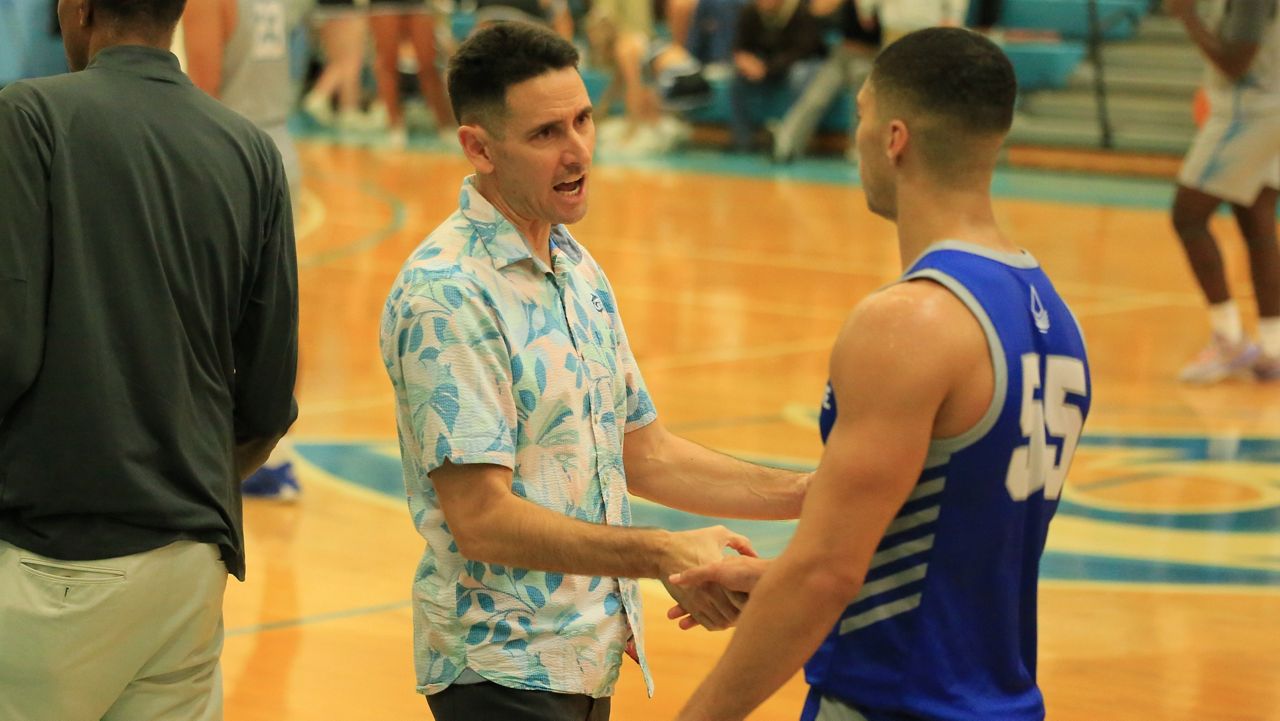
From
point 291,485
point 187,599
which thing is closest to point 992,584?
point 187,599

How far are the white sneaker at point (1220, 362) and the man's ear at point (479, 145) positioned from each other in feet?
18.9

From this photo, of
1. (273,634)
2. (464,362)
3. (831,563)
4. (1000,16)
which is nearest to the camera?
(831,563)

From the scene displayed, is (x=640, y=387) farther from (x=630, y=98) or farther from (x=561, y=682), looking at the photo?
(x=630, y=98)

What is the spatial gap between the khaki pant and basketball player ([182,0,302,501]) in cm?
312

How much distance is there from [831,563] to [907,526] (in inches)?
5.5

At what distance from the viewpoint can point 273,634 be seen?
15.2 feet

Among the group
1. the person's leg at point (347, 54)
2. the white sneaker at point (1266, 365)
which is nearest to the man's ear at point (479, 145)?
the white sneaker at point (1266, 365)

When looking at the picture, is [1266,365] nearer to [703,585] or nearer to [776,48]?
[703,585]

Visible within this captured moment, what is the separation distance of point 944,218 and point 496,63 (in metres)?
0.75

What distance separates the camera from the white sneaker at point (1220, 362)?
7.73 m

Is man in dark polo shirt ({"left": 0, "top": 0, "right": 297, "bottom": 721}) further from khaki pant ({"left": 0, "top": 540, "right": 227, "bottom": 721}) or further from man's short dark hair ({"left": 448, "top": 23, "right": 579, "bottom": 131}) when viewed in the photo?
man's short dark hair ({"left": 448, "top": 23, "right": 579, "bottom": 131})

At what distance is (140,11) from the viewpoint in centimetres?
254

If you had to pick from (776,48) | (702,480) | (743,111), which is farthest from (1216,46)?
(743,111)

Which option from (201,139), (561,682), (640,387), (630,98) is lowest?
(630,98)
